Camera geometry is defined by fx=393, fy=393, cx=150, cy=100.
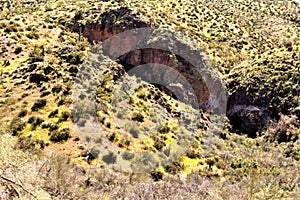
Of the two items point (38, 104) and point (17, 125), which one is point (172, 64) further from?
point (17, 125)

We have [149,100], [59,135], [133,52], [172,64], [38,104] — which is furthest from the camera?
[172,64]

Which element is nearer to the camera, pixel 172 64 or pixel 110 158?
pixel 110 158

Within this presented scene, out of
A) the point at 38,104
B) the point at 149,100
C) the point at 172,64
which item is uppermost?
the point at 38,104

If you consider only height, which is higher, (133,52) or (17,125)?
(133,52)

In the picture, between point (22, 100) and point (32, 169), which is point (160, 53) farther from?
point (32, 169)

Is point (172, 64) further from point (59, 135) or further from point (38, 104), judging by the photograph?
point (59, 135)

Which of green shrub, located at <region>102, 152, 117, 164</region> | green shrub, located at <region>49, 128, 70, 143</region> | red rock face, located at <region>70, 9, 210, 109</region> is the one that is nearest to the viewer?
green shrub, located at <region>102, 152, 117, 164</region>

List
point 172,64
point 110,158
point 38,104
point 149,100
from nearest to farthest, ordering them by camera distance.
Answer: point 110,158, point 38,104, point 149,100, point 172,64

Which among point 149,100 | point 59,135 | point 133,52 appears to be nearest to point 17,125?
point 59,135

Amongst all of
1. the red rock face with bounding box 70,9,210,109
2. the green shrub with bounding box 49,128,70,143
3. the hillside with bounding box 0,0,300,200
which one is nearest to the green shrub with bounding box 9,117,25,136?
the hillside with bounding box 0,0,300,200

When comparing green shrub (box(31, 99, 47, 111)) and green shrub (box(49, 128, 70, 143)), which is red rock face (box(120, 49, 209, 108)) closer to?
green shrub (box(31, 99, 47, 111))
